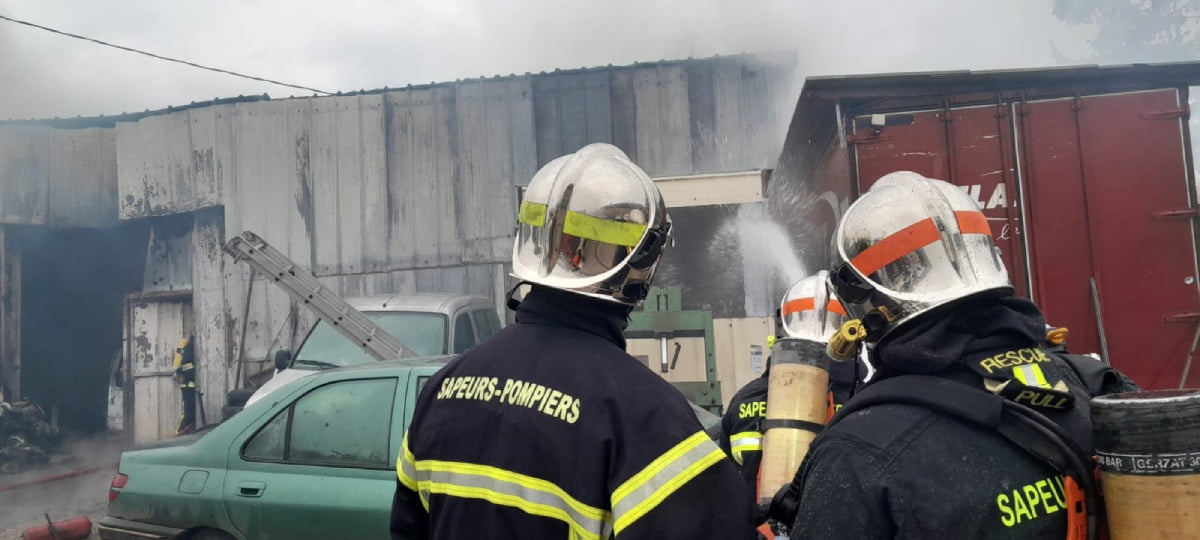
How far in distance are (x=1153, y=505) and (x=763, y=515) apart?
0.71 meters

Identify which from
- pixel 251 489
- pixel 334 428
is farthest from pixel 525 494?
pixel 251 489

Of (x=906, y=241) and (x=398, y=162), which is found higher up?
(x=398, y=162)

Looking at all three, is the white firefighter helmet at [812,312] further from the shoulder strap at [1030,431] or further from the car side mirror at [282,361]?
the car side mirror at [282,361]

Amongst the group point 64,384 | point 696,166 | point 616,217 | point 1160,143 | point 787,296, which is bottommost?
point 64,384

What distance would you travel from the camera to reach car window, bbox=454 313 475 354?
23.9ft

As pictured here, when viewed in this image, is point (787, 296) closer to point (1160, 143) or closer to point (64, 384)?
point (1160, 143)

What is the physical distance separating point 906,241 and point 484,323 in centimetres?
706

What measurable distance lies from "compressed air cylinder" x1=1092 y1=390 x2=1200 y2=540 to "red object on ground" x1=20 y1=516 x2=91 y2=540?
8.12 meters

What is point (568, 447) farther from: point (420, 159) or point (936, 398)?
point (420, 159)

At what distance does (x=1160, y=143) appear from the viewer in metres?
5.47

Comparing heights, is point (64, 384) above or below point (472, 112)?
below

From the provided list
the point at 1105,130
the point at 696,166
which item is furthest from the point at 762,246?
the point at 696,166

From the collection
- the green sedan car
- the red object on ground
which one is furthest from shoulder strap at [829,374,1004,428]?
the red object on ground

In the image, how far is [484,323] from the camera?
27.3ft
